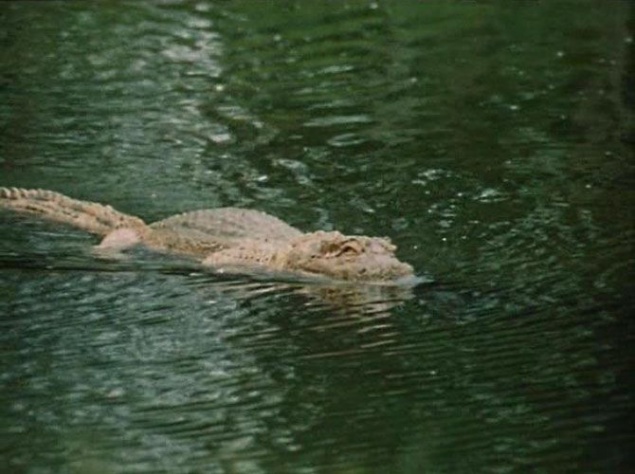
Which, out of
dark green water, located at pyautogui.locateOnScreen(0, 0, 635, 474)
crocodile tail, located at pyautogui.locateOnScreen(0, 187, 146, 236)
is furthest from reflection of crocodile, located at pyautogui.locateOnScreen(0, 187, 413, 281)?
dark green water, located at pyautogui.locateOnScreen(0, 0, 635, 474)

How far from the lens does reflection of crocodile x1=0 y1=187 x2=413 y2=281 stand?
11.0 m

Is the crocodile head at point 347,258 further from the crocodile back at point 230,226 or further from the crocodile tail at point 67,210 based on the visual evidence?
the crocodile tail at point 67,210

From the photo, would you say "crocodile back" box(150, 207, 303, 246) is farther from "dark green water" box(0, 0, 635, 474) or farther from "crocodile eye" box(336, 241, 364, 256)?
"crocodile eye" box(336, 241, 364, 256)

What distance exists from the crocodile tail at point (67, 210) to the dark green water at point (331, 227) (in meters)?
0.13

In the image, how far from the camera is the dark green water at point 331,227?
812 cm

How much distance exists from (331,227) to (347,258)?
134 centimetres

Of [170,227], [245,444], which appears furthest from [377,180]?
[245,444]

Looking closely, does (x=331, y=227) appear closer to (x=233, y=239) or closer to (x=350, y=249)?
(x=233, y=239)

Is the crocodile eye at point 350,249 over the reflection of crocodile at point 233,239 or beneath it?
over

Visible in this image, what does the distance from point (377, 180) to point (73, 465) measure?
236 inches

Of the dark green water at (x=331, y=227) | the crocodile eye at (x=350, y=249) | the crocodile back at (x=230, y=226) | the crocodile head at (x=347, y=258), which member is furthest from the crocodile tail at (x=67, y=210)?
the crocodile eye at (x=350, y=249)

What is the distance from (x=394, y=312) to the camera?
33.4ft

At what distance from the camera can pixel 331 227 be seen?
12320 mm

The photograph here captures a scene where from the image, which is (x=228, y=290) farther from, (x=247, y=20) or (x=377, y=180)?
(x=247, y=20)
